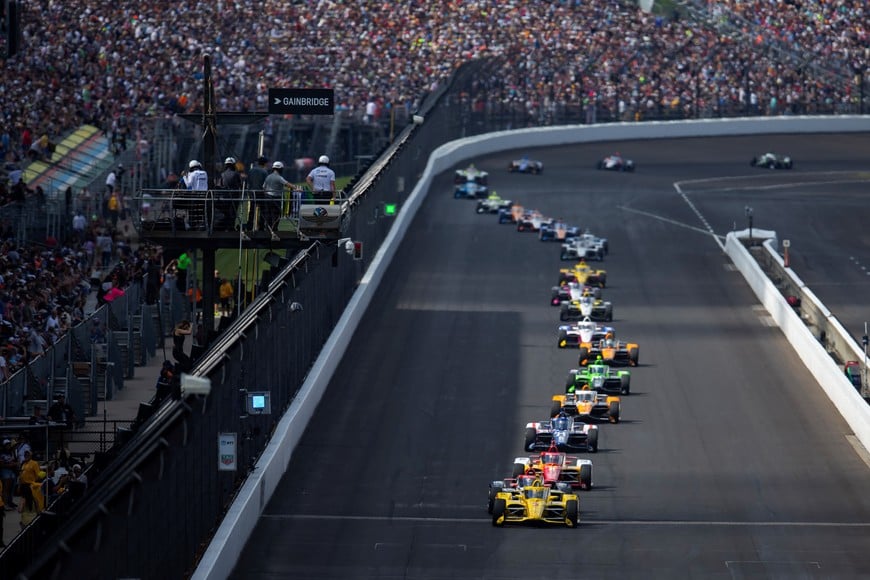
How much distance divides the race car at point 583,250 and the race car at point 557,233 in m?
2.06

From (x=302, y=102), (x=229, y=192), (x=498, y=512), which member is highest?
(x=302, y=102)

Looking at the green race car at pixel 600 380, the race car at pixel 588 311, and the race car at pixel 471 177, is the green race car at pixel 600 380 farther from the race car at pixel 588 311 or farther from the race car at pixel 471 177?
the race car at pixel 471 177

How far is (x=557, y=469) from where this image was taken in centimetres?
3191

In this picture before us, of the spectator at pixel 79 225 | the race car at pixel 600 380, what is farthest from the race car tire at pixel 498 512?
the spectator at pixel 79 225

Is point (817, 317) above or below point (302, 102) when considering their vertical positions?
below

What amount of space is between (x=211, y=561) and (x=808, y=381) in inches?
721

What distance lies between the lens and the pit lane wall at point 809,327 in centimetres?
3691

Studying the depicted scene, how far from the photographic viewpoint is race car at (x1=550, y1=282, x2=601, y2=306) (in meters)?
47.4

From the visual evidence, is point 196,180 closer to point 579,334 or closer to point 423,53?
point 579,334

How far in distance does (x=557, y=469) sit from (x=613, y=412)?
16.3 ft

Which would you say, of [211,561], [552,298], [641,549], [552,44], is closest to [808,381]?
[552,298]

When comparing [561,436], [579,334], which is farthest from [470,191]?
[561,436]

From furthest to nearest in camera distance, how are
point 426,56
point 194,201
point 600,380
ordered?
point 426,56
point 600,380
point 194,201

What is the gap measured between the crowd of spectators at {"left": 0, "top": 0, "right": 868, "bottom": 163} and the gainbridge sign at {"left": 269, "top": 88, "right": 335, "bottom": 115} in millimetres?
27710
